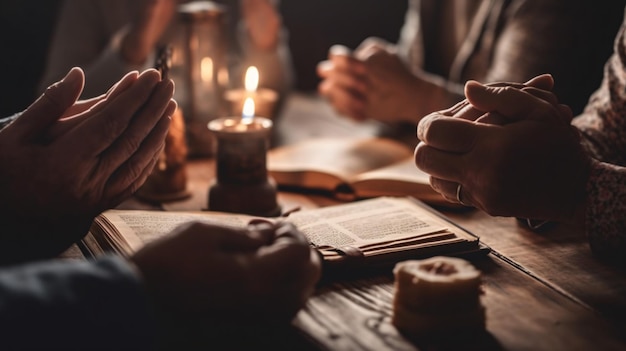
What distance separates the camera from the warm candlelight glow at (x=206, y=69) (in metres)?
1.90

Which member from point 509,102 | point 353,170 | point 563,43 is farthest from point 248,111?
point 563,43

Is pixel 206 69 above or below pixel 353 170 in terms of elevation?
above

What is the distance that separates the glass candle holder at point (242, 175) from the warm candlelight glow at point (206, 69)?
0.51 metres

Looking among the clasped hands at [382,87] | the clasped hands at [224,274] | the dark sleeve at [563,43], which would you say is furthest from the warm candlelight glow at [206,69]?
the clasped hands at [224,274]

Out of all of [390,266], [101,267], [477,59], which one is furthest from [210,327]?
[477,59]

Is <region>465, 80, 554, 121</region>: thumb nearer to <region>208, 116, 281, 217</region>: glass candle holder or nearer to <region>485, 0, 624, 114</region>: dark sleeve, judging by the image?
<region>208, 116, 281, 217</region>: glass candle holder

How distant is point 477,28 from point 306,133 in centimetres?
63

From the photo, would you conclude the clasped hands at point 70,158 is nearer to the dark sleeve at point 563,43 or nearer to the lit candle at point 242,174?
the lit candle at point 242,174

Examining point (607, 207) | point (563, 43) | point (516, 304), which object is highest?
point (563, 43)

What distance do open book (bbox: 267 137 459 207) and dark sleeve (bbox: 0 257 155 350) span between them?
81 centimetres

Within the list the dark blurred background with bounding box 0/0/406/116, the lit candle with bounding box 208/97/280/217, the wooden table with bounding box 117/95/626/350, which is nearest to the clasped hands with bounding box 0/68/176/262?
the lit candle with bounding box 208/97/280/217

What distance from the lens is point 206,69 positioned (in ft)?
6.29

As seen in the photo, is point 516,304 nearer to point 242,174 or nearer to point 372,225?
point 372,225

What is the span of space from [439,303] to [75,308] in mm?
430
